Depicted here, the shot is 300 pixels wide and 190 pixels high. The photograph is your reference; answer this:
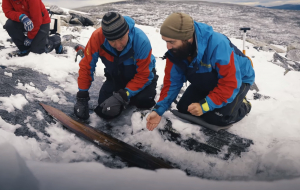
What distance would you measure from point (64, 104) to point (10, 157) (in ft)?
5.34

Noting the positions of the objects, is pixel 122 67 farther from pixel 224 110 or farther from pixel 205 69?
pixel 224 110

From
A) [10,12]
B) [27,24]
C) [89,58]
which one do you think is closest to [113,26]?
[89,58]

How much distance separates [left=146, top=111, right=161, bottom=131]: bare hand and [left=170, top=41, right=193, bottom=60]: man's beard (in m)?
0.63

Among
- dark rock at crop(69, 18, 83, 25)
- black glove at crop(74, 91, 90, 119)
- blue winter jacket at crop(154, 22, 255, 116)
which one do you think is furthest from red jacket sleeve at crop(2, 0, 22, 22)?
dark rock at crop(69, 18, 83, 25)

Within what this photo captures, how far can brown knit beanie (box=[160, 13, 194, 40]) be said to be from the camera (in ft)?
5.50

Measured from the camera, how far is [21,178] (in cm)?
112

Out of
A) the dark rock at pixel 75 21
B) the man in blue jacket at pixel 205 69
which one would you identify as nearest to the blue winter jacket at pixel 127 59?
the man in blue jacket at pixel 205 69

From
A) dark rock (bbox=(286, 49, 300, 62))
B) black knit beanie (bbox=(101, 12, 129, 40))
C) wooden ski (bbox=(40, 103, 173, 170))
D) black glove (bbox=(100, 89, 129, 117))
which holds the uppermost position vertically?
black knit beanie (bbox=(101, 12, 129, 40))

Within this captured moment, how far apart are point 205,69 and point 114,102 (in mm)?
1117

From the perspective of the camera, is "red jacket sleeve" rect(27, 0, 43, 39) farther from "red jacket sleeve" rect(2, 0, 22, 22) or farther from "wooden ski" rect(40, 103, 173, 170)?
"wooden ski" rect(40, 103, 173, 170)

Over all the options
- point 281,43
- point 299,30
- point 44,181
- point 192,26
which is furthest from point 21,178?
point 299,30

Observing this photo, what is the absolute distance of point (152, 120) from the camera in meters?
2.11

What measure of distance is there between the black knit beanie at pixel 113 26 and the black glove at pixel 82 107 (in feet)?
2.83

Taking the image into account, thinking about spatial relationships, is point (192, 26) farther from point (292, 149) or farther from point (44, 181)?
point (44, 181)
